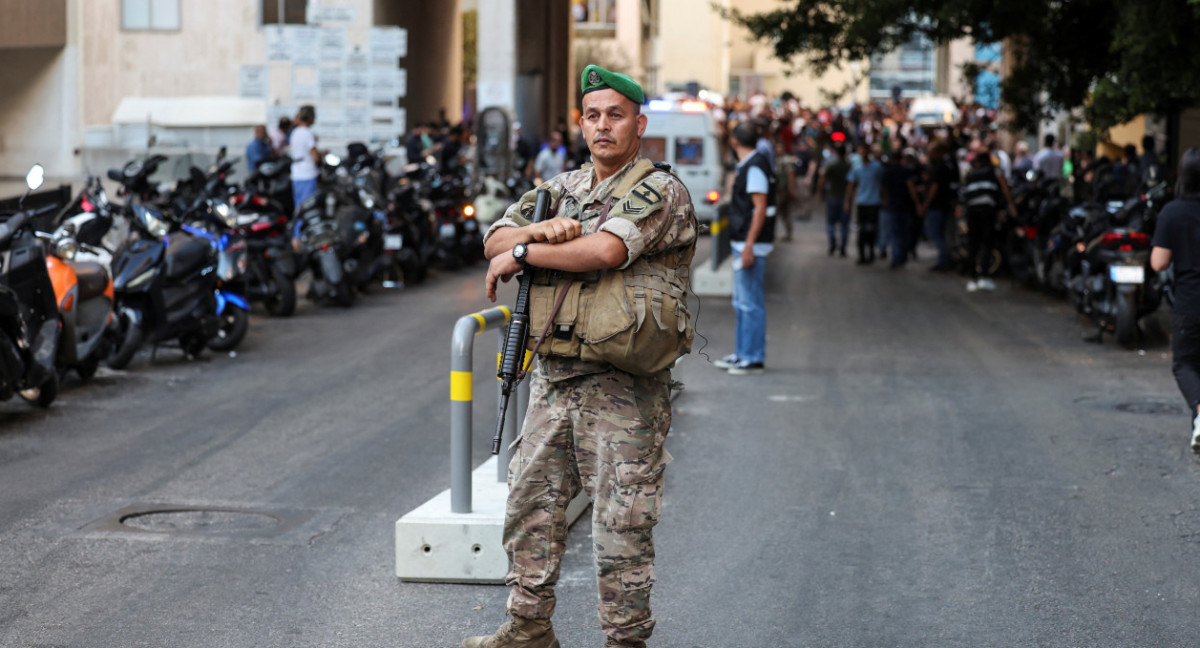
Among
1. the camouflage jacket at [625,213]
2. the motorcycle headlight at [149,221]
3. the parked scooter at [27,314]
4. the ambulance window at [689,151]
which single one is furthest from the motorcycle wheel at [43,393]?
the ambulance window at [689,151]

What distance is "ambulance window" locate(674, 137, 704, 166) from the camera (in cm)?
2911

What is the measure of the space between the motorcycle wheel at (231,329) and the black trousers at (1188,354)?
7.43 m

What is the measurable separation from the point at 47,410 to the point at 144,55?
1243 inches

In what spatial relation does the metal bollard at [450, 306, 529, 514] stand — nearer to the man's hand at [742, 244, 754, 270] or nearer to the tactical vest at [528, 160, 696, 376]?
the tactical vest at [528, 160, 696, 376]

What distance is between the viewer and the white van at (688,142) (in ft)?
95.2

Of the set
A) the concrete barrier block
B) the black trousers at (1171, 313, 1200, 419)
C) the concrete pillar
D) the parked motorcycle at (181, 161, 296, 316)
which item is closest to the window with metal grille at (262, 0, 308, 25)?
the concrete pillar

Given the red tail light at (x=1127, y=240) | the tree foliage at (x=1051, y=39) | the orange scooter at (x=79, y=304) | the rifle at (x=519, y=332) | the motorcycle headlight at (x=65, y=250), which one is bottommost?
the orange scooter at (x=79, y=304)

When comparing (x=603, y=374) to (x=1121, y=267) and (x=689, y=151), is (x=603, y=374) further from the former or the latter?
(x=689, y=151)

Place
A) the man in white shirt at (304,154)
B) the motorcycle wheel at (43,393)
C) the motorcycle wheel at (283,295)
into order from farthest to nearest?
the man in white shirt at (304,154)
the motorcycle wheel at (283,295)
the motorcycle wheel at (43,393)

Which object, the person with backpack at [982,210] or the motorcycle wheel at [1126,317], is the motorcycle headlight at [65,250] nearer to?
the motorcycle wheel at [1126,317]

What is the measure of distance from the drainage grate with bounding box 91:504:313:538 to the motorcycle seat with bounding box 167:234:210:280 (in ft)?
15.8

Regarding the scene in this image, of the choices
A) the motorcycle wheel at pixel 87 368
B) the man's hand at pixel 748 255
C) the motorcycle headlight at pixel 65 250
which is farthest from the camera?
the man's hand at pixel 748 255

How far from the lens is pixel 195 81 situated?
39.2 meters

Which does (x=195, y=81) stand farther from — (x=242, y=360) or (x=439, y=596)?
(x=439, y=596)
